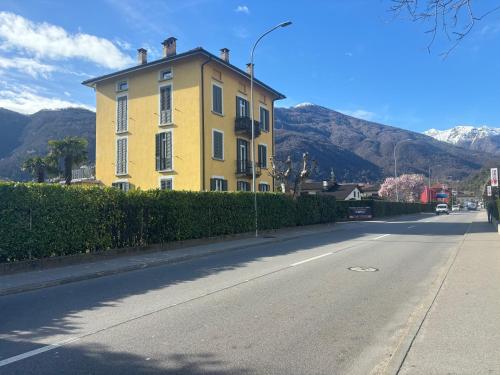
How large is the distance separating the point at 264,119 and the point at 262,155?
316 centimetres

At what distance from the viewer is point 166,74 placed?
31641mm

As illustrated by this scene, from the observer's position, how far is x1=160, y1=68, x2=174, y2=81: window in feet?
103

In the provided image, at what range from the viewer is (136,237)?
15852mm

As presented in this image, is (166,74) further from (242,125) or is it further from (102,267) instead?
(102,267)

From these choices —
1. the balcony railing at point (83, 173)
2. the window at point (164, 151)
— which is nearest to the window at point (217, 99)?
the window at point (164, 151)

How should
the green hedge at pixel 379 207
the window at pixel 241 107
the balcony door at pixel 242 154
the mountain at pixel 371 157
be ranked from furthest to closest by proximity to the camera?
the mountain at pixel 371 157 → the green hedge at pixel 379 207 → the window at pixel 241 107 → the balcony door at pixel 242 154

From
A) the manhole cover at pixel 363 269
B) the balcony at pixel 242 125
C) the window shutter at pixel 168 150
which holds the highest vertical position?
the balcony at pixel 242 125

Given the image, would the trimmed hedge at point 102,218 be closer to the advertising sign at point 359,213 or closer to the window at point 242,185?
the window at point 242,185

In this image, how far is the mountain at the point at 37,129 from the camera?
85.7m

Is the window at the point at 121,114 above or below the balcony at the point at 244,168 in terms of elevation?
above

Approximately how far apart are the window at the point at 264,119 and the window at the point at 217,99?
6493mm

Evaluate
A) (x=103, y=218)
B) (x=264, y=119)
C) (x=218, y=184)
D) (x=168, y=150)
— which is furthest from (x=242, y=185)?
(x=103, y=218)

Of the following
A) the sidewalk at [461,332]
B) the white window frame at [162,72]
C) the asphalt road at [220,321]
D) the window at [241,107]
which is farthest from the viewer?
the window at [241,107]

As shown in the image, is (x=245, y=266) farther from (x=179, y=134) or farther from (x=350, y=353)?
(x=179, y=134)
